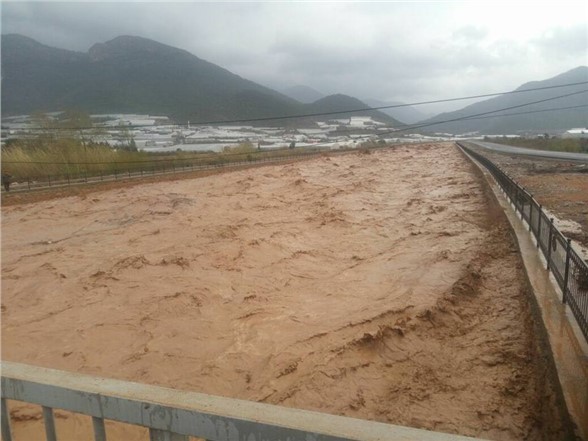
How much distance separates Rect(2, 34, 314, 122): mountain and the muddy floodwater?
63460 mm

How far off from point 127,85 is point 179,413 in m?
108

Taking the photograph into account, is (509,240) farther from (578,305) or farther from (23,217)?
(23,217)

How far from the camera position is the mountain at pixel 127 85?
81.8 metres

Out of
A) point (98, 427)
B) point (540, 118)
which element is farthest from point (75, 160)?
point (540, 118)

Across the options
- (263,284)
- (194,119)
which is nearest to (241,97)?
(194,119)

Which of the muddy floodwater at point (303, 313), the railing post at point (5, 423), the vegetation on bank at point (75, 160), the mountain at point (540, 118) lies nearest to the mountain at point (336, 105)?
Answer: the mountain at point (540, 118)

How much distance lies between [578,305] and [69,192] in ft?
89.6

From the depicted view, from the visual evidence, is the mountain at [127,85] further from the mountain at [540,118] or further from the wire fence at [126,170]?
the mountain at [540,118]

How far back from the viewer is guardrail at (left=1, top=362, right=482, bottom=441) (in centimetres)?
155

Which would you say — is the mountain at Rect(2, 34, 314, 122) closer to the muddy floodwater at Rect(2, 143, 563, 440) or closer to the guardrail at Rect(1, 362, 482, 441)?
the muddy floodwater at Rect(2, 143, 563, 440)

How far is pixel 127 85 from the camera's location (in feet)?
324

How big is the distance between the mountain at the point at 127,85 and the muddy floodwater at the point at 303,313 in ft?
208

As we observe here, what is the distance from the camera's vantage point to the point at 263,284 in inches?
398

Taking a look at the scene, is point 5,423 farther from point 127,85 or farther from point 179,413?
point 127,85
